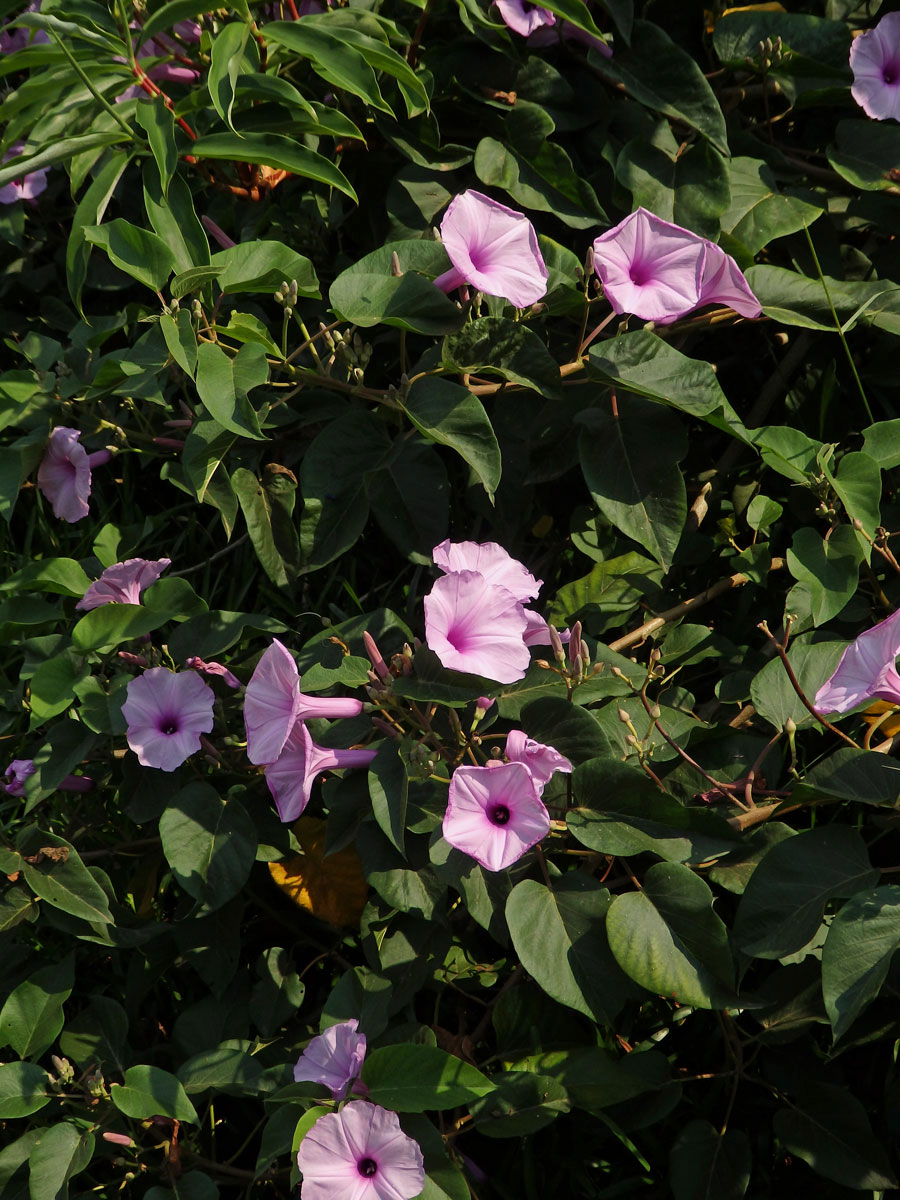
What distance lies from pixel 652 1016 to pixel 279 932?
670 millimetres

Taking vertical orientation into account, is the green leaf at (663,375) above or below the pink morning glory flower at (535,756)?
above

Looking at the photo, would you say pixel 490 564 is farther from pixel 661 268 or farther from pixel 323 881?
pixel 323 881

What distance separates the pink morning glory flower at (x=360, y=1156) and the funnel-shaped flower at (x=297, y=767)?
1.26 ft

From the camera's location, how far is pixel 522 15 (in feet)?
6.54

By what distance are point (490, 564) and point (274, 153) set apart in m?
0.78

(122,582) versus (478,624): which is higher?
(478,624)

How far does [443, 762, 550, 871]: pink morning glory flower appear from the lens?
137 cm

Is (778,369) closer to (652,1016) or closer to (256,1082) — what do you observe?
(652,1016)

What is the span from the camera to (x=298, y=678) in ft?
4.80

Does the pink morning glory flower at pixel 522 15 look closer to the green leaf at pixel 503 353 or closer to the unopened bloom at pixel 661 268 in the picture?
the unopened bloom at pixel 661 268

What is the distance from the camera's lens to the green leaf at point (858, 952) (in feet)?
4.16

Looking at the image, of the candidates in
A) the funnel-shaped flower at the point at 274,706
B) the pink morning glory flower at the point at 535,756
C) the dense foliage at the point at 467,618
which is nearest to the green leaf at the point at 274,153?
the dense foliage at the point at 467,618

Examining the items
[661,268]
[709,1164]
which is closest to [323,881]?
[709,1164]

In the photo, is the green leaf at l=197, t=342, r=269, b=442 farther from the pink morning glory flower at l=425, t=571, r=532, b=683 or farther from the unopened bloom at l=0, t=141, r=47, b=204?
the unopened bloom at l=0, t=141, r=47, b=204
